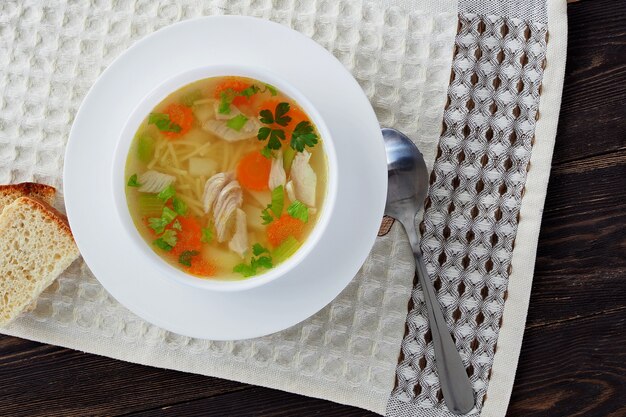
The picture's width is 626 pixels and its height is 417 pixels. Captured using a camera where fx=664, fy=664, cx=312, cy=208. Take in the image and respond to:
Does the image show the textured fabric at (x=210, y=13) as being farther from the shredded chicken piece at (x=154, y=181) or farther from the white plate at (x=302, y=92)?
the shredded chicken piece at (x=154, y=181)

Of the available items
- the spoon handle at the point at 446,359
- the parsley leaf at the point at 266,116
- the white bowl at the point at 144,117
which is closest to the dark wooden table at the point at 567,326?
the spoon handle at the point at 446,359

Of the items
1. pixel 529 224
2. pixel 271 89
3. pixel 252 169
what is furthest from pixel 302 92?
pixel 529 224

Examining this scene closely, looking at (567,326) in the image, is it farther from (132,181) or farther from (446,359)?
(132,181)

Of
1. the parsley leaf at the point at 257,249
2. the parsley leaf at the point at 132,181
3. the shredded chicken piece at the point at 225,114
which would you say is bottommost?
the parsley leaf at the point at 257,249

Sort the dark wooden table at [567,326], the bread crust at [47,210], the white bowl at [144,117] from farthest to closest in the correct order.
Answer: the dark wooden table at [567,326], the bread crust at [47,210], the white bowl at [144,117]

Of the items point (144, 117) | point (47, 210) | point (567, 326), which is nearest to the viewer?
point (144, 117)

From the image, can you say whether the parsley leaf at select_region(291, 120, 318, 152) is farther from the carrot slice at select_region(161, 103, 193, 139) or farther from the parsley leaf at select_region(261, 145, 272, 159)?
the carrot slice at select_region(161, 103, 193, 139)

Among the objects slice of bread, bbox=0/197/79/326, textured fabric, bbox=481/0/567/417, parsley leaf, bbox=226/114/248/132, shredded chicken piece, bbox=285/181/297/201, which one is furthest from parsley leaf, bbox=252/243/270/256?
textured fabric, bbox=481/0/567/417
